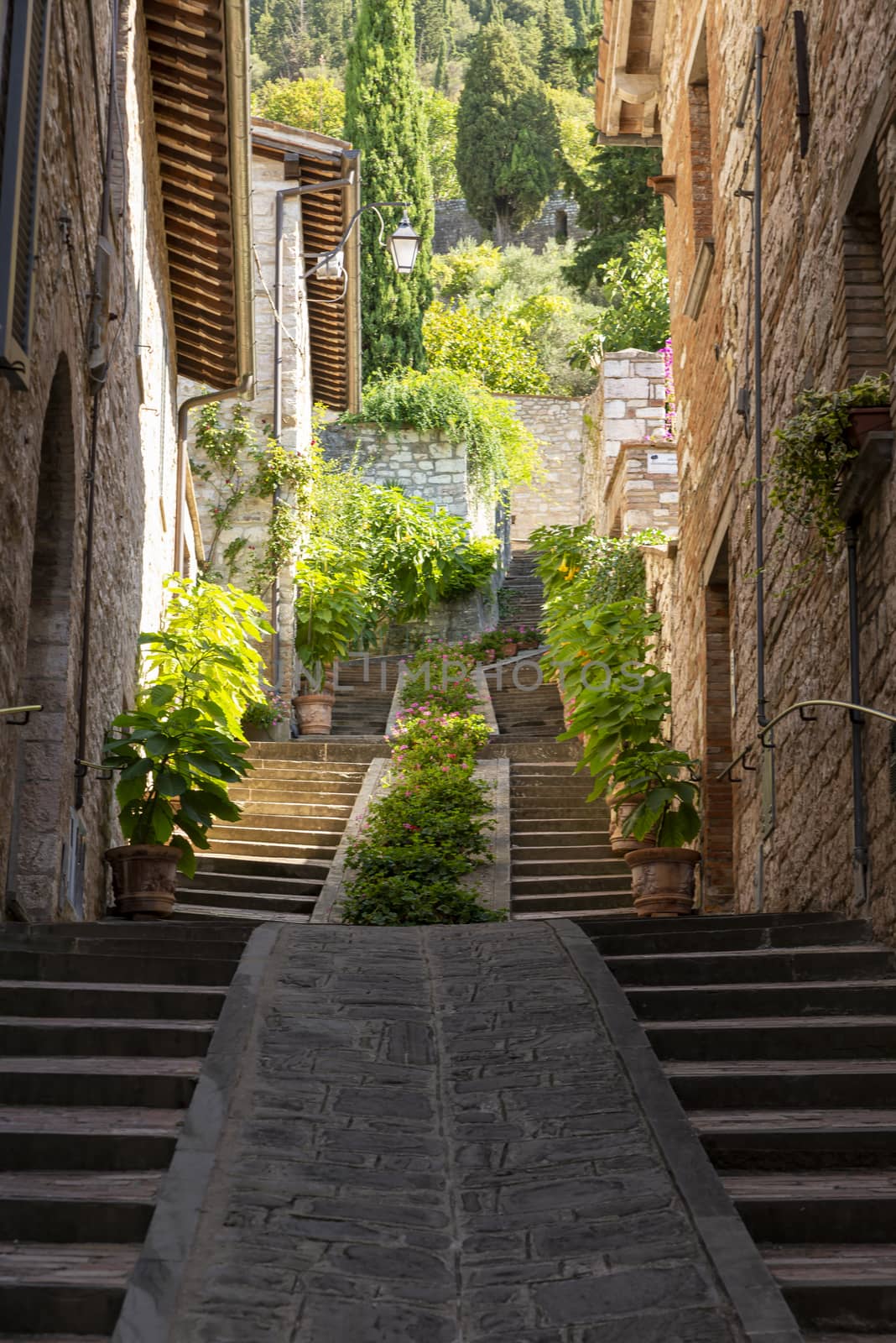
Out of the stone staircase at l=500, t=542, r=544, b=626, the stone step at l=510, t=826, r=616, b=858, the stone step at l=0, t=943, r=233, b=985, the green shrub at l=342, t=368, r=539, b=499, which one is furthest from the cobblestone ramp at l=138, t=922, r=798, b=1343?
the green shrub at l=342, t=368, r=539, b=499

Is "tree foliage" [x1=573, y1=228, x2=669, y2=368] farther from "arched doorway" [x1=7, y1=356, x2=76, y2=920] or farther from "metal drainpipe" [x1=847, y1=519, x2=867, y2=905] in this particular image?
"metal drainpipe" [x1=847, y1=519, x2=867, y2=905]

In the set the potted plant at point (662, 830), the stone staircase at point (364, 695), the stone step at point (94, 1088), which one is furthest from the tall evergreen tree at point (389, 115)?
the stone step at point (94, 1088)

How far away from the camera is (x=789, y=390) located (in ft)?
25.3

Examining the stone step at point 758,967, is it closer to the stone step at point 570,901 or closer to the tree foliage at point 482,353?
the stone step at point 570,901

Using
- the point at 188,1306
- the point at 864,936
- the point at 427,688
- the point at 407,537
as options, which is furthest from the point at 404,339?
the point at 188,1306

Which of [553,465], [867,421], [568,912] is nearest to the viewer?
[867,421]

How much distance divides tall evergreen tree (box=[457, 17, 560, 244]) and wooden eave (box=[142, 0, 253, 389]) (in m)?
34.2

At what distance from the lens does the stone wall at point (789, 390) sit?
5926mm

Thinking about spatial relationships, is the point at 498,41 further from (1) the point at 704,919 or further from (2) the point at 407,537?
(1) the point at 704,919

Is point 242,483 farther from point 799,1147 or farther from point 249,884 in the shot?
point 799,1147

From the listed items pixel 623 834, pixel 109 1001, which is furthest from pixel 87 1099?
pixel 623 834

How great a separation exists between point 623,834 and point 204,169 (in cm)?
534

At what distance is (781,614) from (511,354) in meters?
23.8

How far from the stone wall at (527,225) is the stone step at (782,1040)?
45.8m
